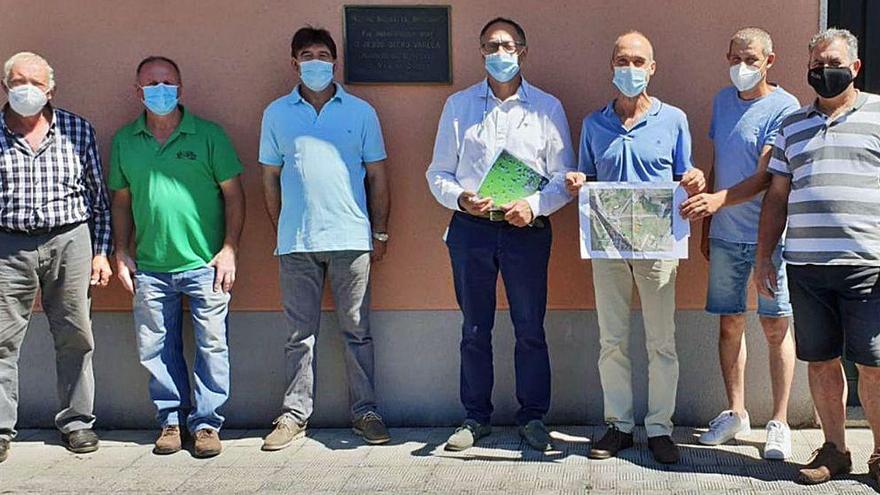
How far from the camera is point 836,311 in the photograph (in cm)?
468

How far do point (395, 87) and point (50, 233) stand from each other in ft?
6.97

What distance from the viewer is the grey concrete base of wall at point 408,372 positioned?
5.75 meters

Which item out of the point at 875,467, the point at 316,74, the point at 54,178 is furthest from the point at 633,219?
the point at 54,178

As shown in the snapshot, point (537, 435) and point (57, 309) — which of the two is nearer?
point (537, 435)

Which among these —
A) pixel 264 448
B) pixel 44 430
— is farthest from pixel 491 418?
pixel 44 430

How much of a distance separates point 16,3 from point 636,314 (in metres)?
4.17

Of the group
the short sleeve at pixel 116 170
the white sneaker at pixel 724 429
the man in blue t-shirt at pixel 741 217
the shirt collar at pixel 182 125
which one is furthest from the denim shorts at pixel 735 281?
the short sleeve at pixel 116 170

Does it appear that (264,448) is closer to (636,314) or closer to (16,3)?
(636,314)

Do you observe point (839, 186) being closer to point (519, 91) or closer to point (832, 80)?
point (832, 80)

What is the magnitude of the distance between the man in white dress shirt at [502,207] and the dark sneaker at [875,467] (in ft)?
5.32

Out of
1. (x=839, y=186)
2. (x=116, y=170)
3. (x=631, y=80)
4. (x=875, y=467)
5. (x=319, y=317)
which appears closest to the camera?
(x=839, y=186)

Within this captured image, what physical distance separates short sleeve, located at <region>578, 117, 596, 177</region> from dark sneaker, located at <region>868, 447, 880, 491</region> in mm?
1953

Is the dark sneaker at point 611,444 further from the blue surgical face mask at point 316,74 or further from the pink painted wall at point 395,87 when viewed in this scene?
the blue surgical face mask at point 316,74

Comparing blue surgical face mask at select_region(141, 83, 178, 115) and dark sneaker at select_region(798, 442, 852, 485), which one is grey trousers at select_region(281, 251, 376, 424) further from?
dark sneaker at select_region(798, 442, 852, 485)
